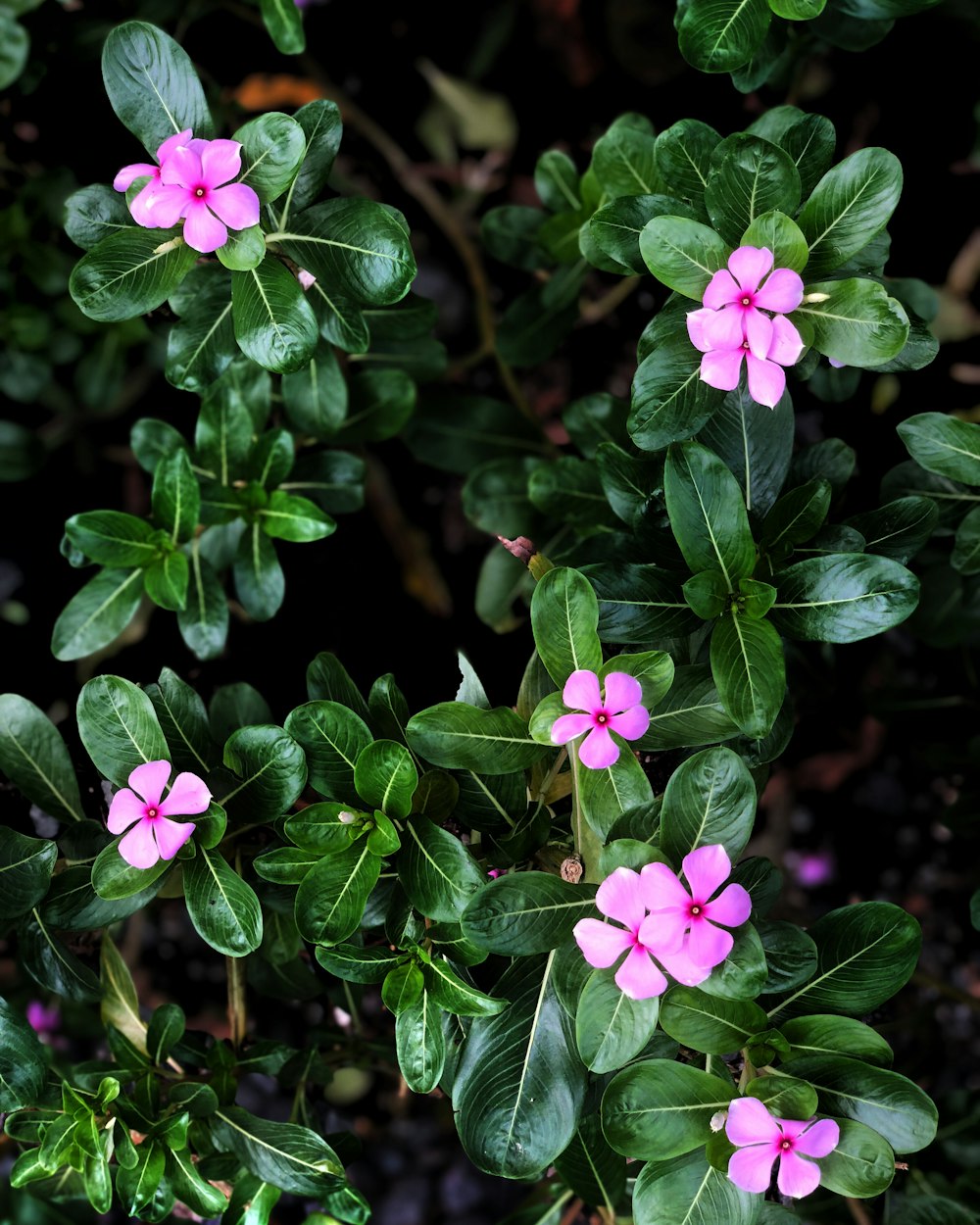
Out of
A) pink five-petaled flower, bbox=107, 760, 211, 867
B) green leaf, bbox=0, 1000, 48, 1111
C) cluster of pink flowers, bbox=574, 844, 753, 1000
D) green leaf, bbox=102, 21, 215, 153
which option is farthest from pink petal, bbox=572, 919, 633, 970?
green leaf, bbox=102, 21, 215, 153

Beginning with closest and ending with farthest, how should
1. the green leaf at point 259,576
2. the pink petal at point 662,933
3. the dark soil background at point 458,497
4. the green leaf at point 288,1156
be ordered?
the pink petal at point 662,933
the green leaf at point 288,1156
the green leaf at point 259,576
the dark soil background at point 458,497

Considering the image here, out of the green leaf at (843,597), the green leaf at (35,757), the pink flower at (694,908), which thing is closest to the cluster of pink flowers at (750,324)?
the green leaf at (843,597)

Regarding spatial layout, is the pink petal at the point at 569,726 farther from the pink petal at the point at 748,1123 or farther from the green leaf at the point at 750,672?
the pink petal at the point at 748,1123

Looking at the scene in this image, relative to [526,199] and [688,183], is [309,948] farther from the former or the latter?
[526,199]

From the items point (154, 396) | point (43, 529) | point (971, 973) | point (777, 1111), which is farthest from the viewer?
point (971, 973)

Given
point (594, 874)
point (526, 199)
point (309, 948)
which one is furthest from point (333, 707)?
point (526, 199)

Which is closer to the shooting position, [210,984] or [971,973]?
[210,984]

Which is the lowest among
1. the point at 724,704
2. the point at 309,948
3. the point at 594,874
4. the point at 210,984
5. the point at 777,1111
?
the point at 210,984
